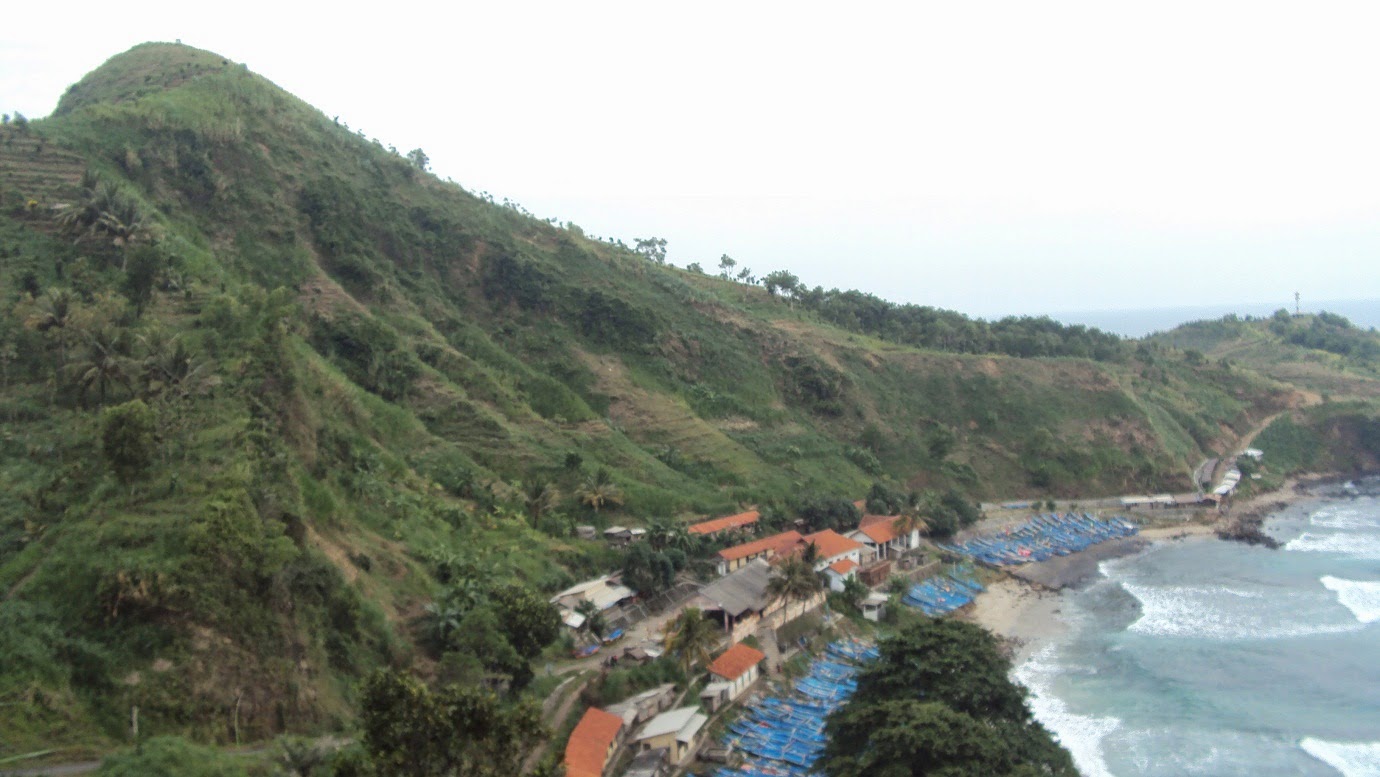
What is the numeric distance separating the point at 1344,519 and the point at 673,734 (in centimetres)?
6158

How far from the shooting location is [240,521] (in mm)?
21812

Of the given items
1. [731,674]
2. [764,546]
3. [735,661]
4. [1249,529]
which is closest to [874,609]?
[764,546]

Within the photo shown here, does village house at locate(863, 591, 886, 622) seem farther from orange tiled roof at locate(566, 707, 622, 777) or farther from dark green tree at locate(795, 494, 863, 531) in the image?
orange tiled roof at locate(566, 707, 622, 777)

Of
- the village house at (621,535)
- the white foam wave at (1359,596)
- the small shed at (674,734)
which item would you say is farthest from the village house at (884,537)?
the white foam wave at (1359,596)

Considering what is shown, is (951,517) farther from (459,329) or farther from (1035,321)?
(1035,321)

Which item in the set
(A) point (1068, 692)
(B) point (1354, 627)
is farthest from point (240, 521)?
(B) point (1354, 627)

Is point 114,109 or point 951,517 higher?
point 114,109

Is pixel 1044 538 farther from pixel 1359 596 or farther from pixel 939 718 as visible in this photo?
pixel 939 718

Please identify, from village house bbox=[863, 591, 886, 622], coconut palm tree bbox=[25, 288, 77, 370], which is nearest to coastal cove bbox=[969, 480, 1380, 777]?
village house bbox=[863, 591, 886, 622]

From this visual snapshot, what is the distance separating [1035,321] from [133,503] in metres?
96.4

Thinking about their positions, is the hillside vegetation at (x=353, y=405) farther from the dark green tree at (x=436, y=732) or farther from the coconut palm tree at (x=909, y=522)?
the dark green tree at (x=436, y=732)

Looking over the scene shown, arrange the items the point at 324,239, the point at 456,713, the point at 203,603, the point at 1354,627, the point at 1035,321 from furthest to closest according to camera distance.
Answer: the point at 1035,321, the point at 324,239, the point at 1354,627, the point at 203,603, the point at 456,713

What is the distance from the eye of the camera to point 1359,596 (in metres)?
46.4

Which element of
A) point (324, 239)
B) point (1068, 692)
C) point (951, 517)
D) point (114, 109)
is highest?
point (114, 109)
